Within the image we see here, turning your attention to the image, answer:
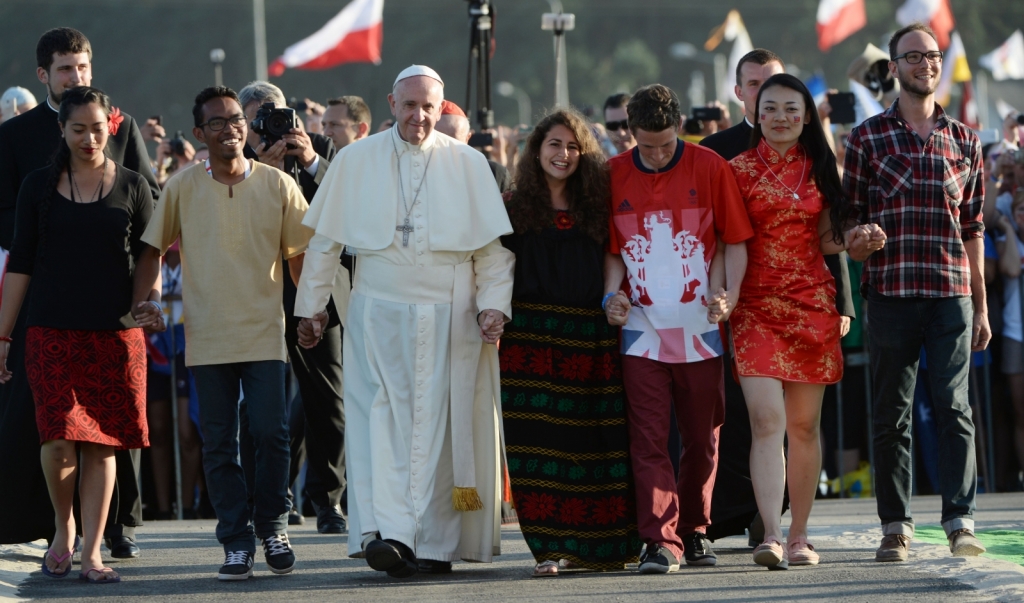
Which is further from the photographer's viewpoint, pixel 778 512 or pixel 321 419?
pixel 321 419

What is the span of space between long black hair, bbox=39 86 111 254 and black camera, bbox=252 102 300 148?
105 cm

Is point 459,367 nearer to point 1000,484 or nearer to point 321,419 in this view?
point 321,419

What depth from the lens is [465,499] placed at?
7.00 meters

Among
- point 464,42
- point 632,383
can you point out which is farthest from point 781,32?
point 632,383

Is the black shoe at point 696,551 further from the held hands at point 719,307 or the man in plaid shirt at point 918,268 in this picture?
the held hands at point 719,307

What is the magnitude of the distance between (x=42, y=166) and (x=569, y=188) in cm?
259

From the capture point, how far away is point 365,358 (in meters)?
7.14

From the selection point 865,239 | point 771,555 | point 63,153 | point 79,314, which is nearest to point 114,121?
point 63,153

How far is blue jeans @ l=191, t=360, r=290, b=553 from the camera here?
7.00 m

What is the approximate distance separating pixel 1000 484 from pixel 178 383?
18.4ft

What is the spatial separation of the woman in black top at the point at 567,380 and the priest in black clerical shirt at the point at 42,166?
1.96 meters

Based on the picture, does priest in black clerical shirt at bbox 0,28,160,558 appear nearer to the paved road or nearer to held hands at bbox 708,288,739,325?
the paved road

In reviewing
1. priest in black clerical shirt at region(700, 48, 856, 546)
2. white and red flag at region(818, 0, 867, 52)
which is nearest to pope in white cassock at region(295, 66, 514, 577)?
priest in black clerical shirt at region(700, 48, 856, 546)

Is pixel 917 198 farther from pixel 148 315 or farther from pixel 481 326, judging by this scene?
pixel 148 315
